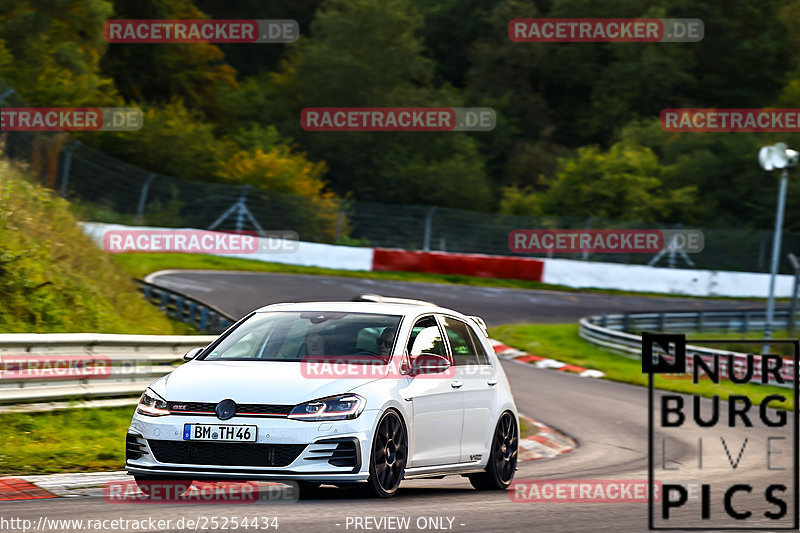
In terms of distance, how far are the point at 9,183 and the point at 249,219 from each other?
66.1ft

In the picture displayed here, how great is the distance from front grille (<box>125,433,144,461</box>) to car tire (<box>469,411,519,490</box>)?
314cm

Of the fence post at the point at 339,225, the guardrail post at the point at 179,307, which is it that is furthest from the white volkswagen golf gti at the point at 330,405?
the fence post at the point at 339,225

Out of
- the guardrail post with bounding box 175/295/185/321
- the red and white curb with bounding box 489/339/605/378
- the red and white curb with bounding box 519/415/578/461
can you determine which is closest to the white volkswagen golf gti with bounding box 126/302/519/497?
the red and white curb with bounding box 519/415/578/461

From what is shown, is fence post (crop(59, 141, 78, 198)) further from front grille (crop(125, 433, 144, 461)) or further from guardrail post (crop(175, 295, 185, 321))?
front grille (crop(125, 433, 144, 461))

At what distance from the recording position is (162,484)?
8516 millimetres

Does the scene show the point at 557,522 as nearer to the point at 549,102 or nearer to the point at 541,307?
the point at 541,307

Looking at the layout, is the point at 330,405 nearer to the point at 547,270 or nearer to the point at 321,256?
the point at 321,256

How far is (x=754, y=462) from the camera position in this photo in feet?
44.3

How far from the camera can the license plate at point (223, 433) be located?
764 cm

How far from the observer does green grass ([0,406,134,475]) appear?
9.36 meters

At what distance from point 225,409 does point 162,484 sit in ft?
3.84

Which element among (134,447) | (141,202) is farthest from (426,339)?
(141,202)

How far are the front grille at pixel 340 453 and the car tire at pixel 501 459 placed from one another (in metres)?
2.32

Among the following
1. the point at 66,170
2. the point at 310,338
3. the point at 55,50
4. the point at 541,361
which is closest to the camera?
the point at 310,338
